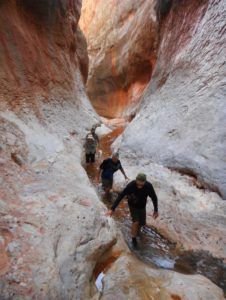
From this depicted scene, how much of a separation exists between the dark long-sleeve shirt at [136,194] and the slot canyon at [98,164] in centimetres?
72

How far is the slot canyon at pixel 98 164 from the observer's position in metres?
4.95

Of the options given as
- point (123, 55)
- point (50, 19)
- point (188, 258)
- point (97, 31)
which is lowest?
point (188, 258)

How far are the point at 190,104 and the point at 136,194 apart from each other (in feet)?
20.0

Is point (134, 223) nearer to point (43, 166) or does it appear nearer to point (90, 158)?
point (43, 166)

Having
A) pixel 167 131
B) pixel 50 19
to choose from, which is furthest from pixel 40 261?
pixel 50 19

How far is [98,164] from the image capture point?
40.5 feet

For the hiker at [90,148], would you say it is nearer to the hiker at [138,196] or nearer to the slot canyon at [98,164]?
the slot canyon at [98,164]

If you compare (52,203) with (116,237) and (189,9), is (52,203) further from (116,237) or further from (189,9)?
(189,9)

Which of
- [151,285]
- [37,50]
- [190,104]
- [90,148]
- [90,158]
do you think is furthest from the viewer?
[37,50]

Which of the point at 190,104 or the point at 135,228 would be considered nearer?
the point at 135,228

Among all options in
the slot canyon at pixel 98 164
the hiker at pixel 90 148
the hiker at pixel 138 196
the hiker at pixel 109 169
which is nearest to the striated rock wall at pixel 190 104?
the slot canyon at pixel 98 164

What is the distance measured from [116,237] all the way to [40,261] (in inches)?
84.6

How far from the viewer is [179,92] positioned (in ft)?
40.5

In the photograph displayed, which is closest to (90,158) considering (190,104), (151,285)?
(190,104)
